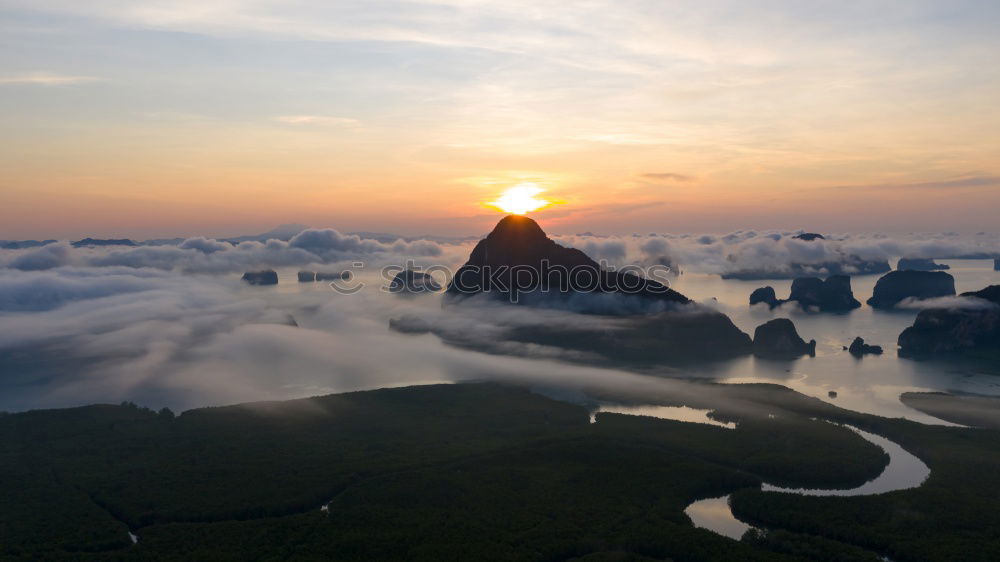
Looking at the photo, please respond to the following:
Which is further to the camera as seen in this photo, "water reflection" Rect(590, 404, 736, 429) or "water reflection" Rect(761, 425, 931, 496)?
"water reflection" Rect(590, 404, 736, 429)

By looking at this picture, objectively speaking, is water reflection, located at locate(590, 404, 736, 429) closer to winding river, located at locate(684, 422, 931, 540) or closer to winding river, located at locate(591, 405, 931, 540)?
winding river, located at locate(591, 405, 931, 540)

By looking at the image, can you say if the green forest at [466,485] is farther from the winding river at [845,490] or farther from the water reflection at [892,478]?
the water reflection at [892,478]

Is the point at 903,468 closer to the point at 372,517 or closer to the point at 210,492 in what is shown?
the point at 372,517

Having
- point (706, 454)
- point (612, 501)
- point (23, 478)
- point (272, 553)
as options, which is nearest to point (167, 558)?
point (272, 553)

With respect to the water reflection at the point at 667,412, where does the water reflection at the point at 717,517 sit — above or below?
below

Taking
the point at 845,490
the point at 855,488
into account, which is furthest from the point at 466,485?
the point at 855,488

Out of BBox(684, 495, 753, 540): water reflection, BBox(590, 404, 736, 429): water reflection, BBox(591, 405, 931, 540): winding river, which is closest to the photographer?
BBox(684, 495, 753, 540): water reflection

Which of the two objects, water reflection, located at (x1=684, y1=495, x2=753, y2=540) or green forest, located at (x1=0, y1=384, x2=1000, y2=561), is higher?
green forest, located at (x1=0, y1=384, x2=1000, y2=561)

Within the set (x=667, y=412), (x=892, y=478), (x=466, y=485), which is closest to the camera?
(x=466, y=485)

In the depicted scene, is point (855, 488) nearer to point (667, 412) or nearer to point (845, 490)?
point (845, 490)

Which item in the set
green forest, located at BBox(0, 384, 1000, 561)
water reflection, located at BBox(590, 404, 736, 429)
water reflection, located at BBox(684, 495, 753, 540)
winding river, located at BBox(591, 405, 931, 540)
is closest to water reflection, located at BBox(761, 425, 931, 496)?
winding river, located at BBox(591, 405, 931, 540)

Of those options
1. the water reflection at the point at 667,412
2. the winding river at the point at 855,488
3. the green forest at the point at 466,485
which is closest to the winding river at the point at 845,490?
the winding river at the point at 855,488
